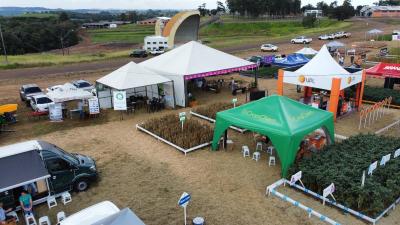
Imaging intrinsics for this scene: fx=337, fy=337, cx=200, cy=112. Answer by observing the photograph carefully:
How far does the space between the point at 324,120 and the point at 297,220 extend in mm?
4800

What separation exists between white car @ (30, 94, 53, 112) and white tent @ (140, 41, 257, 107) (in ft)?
21.0

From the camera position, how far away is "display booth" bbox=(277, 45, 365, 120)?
652 inches

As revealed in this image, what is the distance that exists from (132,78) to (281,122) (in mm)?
9984

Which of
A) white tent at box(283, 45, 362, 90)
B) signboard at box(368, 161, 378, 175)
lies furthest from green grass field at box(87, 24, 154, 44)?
signboard at box(368, 161, 378, 175)

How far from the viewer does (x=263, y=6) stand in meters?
109

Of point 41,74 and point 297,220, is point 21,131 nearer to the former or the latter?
point 297,220

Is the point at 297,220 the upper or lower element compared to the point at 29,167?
lower

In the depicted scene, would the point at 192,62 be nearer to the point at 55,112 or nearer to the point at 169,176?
the point at 55,112

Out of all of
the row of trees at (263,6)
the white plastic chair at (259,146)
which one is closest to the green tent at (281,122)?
the white plastic chair at (259,146)

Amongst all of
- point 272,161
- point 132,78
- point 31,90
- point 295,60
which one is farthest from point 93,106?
point 295,60

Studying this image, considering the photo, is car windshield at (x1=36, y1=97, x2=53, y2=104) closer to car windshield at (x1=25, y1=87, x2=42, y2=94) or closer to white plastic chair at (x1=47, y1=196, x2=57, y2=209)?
car windshield at (x1=25, y1=87, x2=42, y2=94)

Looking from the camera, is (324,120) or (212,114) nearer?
A: (324,120)

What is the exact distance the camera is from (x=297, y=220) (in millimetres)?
9008

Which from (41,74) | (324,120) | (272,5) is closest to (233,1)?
(272,5)
